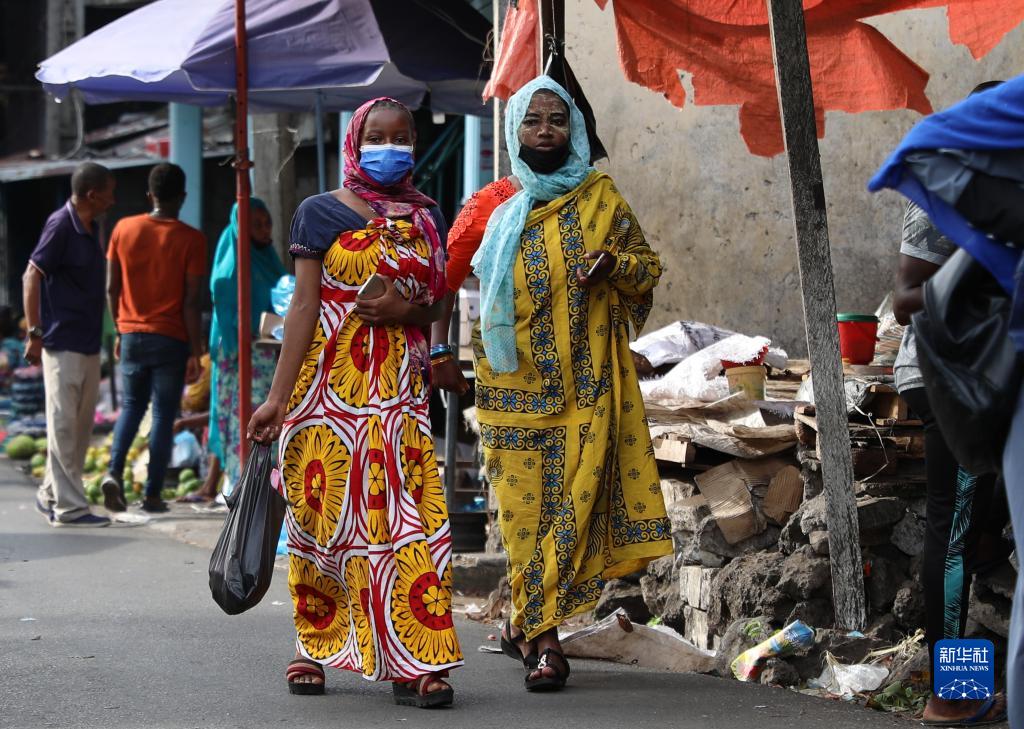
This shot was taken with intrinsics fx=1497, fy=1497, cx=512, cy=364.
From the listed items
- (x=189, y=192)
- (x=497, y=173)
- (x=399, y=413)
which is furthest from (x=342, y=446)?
(x=189, y=192)

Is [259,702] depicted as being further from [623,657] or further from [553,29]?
[553,29]

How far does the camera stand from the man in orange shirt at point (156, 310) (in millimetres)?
9438

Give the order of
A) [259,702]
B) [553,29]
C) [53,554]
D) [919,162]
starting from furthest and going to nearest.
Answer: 1. [53,554]
2. [553,29]
3. [259,702]
4. [919,162]

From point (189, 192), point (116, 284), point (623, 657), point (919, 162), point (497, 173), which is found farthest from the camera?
point (189, 192)

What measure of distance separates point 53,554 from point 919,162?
20.3ft

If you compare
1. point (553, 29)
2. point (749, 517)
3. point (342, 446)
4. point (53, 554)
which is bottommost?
point (53, 554)

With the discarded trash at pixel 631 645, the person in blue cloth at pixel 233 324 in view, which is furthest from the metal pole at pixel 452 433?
the discarded trash at pixel 631 645

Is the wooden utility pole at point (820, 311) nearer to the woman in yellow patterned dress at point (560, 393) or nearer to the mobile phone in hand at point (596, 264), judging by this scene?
the woman in yellow patterned dress at point (560, 393)

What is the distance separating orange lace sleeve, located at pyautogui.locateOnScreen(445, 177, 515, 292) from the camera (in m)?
5.38

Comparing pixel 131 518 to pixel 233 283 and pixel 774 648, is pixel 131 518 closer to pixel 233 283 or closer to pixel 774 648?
pixel 233 283

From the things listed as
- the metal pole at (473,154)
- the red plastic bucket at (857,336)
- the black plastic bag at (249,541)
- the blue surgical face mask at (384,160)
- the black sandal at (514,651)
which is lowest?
the black sandal at (514,651)

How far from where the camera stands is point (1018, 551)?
9.90ft

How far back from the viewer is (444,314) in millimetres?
5109

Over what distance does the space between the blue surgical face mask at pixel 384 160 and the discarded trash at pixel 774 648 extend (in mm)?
2024
